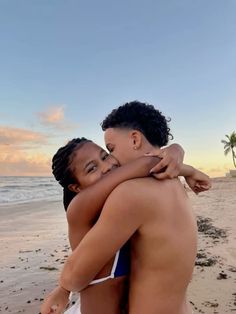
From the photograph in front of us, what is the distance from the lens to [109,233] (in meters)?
→ 1.57

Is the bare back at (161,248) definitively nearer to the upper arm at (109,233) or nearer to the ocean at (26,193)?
the upper arm at (109,233)

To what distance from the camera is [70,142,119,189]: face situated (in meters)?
1.94

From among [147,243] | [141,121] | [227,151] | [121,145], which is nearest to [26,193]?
[141,121]

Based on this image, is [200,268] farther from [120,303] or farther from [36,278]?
[120,303]

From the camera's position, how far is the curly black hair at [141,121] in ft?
7.01

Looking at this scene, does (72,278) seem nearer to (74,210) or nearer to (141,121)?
(74,210)

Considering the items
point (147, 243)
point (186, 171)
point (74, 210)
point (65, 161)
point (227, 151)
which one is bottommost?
point (147, 243)

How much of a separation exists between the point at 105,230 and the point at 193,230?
1.59ft

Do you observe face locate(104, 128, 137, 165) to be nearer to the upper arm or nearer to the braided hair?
the braided hair

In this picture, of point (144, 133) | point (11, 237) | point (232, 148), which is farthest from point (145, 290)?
point (232, 148)

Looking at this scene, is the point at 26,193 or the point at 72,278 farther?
the point at 26,193

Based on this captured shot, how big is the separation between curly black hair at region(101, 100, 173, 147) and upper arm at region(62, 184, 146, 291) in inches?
23.2

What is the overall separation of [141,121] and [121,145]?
0.23 meters

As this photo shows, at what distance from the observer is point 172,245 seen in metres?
1.72
